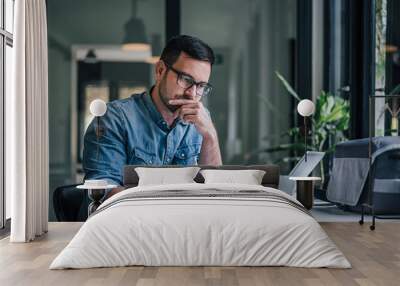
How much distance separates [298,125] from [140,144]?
2006mm

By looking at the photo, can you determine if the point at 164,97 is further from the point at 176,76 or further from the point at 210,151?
the point at 210,151

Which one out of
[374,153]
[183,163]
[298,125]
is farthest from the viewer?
[298,125]

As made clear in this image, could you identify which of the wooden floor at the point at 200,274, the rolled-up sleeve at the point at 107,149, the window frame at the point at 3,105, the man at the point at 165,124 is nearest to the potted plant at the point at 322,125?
the man at the point at 165,124

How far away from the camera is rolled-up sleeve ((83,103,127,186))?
24.2 feet

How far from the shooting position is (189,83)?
762 cm

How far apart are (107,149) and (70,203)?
781 millimetres

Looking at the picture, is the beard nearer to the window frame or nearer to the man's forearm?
the man's forearm

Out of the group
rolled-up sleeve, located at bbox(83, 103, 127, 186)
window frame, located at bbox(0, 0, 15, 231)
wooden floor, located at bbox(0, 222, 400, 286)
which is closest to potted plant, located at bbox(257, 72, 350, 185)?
rolled-up sleeve, located at bbox(83, 103, 127, 186)

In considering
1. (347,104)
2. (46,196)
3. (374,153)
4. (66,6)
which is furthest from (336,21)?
(46,196)

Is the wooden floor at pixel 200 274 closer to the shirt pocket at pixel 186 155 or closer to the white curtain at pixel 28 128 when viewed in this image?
the white curtain at pixel 28 128

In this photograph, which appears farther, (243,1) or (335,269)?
(243,1)

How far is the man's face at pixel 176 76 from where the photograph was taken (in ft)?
24.8

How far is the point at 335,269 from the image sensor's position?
4.20 meters

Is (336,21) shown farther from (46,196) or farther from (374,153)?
(46,196)
